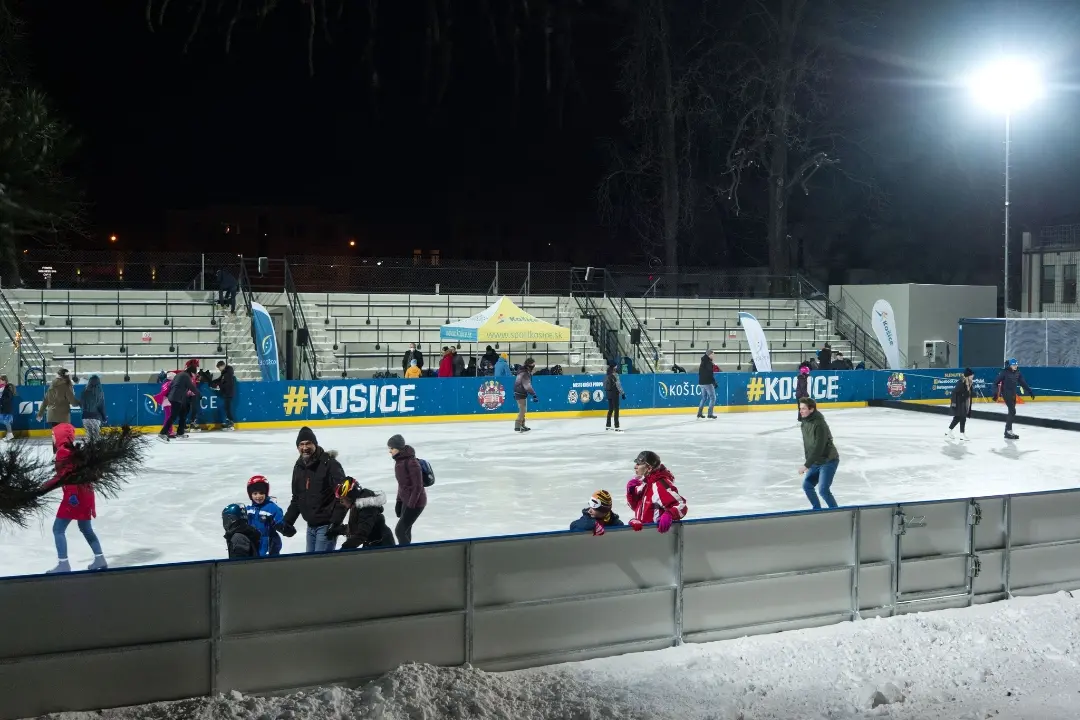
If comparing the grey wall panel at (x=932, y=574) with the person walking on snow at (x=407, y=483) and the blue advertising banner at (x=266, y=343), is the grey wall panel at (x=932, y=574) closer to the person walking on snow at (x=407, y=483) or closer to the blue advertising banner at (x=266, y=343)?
the person walking on snow at (x=407, y=483)

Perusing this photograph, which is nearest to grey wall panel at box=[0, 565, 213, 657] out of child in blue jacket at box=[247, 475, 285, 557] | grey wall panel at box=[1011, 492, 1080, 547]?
child in blue jacket at box=[247, 475, 285, 557]

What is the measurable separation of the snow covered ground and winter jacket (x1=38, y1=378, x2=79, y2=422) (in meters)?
10.9

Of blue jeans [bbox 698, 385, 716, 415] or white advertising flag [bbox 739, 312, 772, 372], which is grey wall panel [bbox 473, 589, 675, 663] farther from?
white advertising flag [bbox 739, 312, 772, 372]

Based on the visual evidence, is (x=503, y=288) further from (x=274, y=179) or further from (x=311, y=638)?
(x=311, y=638)

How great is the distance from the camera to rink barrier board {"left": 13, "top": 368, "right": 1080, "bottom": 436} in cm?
2117

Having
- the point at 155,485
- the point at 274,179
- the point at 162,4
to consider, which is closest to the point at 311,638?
the point at 162,4

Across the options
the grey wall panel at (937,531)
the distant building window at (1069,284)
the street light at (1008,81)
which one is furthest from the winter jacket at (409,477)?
the distant building window at (1069,284)

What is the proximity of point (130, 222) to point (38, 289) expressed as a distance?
982 inches

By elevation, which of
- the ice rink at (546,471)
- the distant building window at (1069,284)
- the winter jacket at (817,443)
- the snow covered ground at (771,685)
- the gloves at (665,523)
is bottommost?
the snow covered ground at (771,685)

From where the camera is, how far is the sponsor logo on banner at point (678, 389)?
2666 cm

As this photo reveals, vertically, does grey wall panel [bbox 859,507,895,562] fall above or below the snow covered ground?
above

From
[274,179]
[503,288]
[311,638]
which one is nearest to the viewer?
[311,638]

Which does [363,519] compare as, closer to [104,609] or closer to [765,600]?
[104,609]

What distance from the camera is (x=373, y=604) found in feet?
22.3
